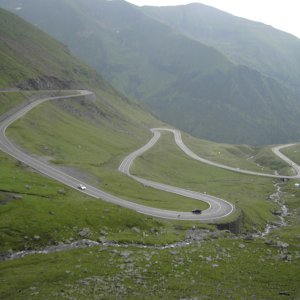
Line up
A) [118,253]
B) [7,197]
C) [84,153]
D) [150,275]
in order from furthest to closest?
1. [84,153]
2. [7,197]
3. [118,253]
4. [150,275]

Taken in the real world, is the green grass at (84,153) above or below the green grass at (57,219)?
below

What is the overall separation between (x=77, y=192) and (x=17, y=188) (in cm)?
1710

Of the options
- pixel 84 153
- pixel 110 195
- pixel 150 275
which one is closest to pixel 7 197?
pixel 110 195

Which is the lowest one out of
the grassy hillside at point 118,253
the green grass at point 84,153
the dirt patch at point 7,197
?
the green grass at point 84,153

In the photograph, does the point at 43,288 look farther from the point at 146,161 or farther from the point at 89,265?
the point at 146,161

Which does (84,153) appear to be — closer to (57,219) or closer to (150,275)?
(57,219)

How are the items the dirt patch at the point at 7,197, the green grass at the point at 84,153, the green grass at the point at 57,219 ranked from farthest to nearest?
the green grass at the point at 84,153 < the dirt patch at the point at 7,197 < the green grass at the point at 57,219

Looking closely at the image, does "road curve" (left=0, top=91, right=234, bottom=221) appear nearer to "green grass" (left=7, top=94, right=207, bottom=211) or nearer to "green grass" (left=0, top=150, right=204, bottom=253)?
"green grass" (left=7, top=94, right=207, bottom=211)

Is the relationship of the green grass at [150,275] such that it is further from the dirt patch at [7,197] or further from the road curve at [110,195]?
the road curve at [110,195]

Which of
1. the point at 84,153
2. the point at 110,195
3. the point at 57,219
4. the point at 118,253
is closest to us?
the point at 118,253

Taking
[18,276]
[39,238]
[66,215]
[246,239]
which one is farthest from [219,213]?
[18,276]

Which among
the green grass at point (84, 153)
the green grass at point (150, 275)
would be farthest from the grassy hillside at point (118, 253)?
the green grass at point (84, 153)

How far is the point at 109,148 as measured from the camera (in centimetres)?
19475

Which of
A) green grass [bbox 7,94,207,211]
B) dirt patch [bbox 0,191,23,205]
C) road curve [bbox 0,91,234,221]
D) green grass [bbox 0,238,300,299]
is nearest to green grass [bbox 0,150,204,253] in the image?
dirt patch [bbox 0,191,23,205]
